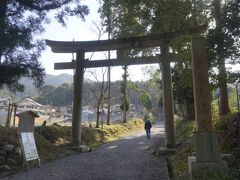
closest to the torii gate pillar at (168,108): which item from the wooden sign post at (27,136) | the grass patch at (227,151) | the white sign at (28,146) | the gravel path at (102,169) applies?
the gravel path at (102,169)

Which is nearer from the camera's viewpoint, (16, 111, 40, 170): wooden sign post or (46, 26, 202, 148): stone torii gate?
(16, 111, 40, 170): wooden sign post

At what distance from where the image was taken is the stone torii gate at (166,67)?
718 cm

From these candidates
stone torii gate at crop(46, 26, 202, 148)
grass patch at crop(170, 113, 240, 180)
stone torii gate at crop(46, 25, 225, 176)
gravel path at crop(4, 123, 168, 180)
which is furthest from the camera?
stone torii gate at crop(46, 26, 202, 148)

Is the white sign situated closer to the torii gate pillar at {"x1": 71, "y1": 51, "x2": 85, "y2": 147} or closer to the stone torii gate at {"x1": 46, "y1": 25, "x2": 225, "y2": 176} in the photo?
the torii gate pillar at {"x1": 71, "y1": 51, "x2": 85, "y2": 147}

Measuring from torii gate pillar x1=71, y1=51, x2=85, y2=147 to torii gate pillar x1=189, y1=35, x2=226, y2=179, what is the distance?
7.89 m

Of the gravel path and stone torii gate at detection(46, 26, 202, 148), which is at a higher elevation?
stone torii gate at detection(46, 26, 202, 148)

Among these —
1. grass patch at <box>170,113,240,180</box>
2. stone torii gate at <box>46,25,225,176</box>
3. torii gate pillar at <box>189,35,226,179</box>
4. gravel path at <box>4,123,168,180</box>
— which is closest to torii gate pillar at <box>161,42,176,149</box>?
stone torii gate at <box>46,25,225,176</box>

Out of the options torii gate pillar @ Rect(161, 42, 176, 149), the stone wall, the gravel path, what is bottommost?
the gravel path

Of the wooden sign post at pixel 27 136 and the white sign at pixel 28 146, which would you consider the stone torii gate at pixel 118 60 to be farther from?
the white sign at pixel 28 146

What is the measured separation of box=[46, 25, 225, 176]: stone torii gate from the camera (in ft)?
23.6

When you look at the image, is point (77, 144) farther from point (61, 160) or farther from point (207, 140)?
point (207, 140)

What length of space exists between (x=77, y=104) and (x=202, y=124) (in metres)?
8.22

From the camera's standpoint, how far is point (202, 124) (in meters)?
7.45

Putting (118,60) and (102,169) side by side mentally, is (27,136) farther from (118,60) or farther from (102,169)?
(118,60)
